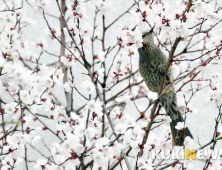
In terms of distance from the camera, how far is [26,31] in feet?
9.82

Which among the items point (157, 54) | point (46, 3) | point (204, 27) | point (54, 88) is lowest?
point (54, 88)

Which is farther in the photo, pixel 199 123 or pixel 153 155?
pixel 199 123

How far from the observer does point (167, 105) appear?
5.90ft

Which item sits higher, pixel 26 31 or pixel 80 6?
pixel 26 31

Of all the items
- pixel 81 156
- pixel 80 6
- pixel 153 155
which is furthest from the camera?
pixel 153 155

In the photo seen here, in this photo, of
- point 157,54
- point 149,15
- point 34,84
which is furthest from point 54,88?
point 157,54

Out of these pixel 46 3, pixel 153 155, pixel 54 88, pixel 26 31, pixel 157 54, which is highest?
pixel 26 31

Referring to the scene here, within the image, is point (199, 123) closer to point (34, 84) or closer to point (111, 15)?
point (111, 15)

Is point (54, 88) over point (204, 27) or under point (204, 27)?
under

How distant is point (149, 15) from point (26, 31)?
203 centimetres

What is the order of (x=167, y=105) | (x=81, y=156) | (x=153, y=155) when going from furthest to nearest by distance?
1. (x=167, y=105)
2. (x=153, y=155)
3. (x=81, y=156)

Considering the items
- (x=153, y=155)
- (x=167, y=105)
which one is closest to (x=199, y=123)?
(x=167, y=105)

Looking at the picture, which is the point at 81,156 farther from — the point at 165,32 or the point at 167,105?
the point at 167,105

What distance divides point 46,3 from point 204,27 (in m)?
0.85
